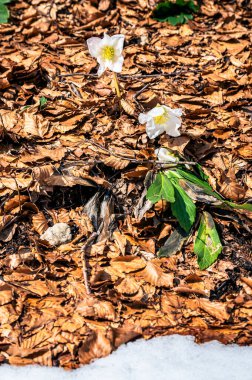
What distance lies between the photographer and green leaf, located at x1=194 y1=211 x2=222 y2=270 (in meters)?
2.17

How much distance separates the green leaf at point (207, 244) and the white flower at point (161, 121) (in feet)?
1.79

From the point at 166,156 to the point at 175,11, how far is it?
1.84 metres

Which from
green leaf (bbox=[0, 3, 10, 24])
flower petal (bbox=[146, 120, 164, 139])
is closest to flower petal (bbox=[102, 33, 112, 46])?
flower petal (bbox=[146, 120, 164, 139])

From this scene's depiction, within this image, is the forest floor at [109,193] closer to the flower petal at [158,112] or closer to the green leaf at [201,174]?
the green leaf at [201,174]

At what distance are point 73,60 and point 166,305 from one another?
205 centimetres

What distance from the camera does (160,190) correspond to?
223cm

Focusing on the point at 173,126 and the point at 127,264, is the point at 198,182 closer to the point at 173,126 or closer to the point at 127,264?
the point at 173,126

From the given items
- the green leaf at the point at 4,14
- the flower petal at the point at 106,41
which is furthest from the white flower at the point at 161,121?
the green leaf at the point at 4,14

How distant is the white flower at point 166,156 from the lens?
243 centimetres

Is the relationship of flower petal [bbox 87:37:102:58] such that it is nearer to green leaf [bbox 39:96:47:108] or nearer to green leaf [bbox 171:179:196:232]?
green leaf [bbox 39:96:47:108]

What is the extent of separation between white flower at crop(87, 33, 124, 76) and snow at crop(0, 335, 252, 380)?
1511mm

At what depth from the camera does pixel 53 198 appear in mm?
2410

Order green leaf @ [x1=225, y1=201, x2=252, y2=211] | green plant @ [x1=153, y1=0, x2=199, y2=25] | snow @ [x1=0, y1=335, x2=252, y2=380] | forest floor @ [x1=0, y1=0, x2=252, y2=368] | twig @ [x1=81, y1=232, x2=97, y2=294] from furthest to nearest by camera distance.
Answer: green plant @ [x1=153, y1=0, x2=199, y2=25] < green leaf @ [x1=225, y1=201, x2=252, y2=211] < twig @ [x1=81, y1=232, x2=97, y2=294] < forest floor @ [x1=0, y1=0, x2=252, y2=368] < snow @ [x1=0, y1=335, x2=252, y2=380]

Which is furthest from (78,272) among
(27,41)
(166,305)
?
(27,41)
